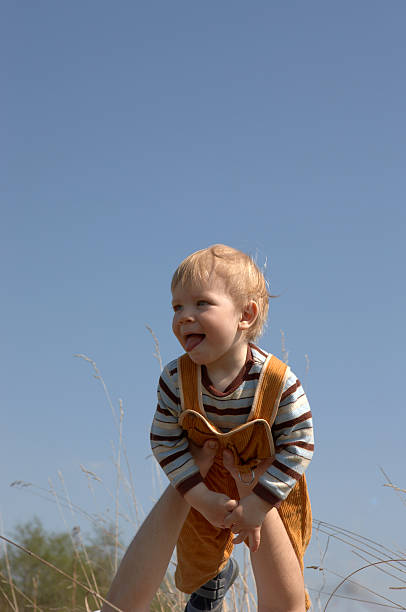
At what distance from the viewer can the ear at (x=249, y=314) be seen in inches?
92.4

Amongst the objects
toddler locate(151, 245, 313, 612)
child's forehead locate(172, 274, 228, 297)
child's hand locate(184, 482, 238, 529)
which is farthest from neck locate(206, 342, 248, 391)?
child's hand locate(184, 482, 238, 529)

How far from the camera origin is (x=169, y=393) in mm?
2387

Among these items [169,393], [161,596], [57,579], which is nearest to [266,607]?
[169,393]

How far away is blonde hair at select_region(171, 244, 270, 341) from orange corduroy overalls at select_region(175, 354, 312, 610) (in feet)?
0.63

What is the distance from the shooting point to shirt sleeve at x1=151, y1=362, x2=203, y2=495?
2.27m

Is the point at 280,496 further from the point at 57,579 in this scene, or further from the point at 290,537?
the point at 57,579

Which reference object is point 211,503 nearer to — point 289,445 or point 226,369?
point 289,445

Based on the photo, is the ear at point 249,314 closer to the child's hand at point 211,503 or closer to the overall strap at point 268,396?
the overall strap at point 268,396

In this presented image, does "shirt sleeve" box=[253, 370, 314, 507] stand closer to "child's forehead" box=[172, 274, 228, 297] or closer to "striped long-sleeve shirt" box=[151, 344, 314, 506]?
"striped long-sleeve shirt" box=[151, 344, 314, 506]

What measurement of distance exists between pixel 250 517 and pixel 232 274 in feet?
2.46

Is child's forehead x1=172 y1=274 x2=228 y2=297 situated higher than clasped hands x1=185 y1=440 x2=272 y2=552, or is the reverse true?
child's forehead x1=172 y1=274 x2=228 y2=297

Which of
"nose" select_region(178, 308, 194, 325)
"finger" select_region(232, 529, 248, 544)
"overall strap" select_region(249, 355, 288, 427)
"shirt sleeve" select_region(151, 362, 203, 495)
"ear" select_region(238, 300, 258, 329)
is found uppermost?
"ear" select_region(238, 300, 258, 329)

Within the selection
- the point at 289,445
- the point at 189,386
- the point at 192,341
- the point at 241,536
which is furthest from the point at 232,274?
the point at 241,536

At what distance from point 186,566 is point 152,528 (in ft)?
0.90
